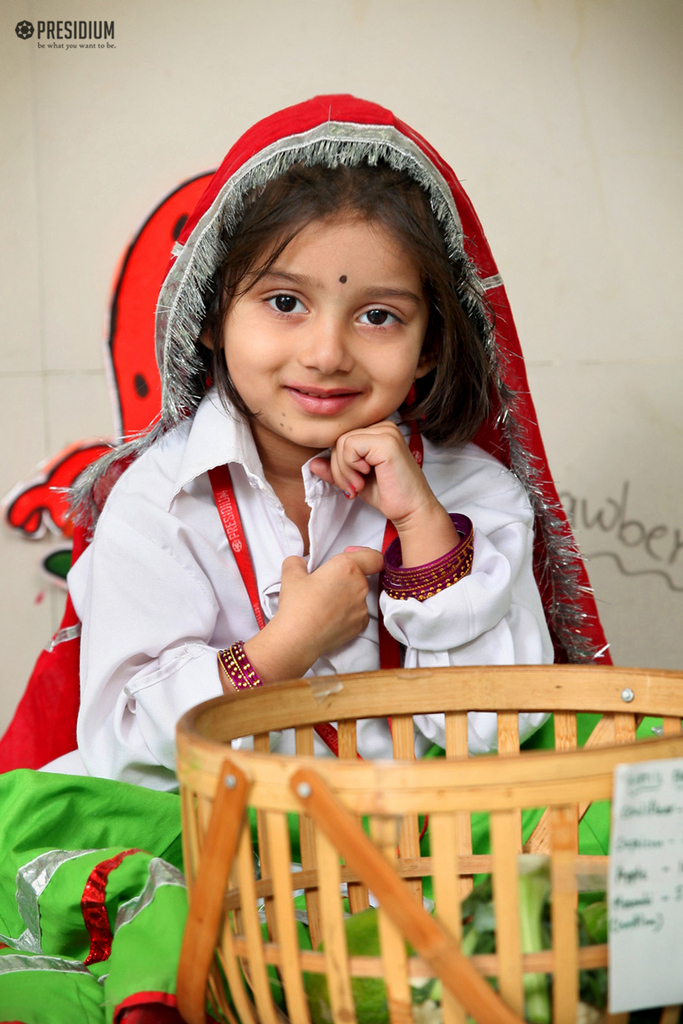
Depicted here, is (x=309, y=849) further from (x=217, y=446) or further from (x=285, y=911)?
(x=217, y=446)

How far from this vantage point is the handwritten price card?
1.21ft

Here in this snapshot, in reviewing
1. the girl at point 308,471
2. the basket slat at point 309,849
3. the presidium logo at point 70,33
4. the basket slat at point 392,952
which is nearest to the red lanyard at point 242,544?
the girl at point 308,471

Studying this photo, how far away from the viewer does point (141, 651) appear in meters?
0.75

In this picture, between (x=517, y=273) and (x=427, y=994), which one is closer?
(x=427, y=994)

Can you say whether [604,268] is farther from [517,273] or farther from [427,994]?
[427,994]

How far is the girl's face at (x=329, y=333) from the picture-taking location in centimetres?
74

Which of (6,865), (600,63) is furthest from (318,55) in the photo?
(6,865)

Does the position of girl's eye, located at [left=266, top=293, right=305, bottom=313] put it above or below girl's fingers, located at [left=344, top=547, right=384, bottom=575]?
above

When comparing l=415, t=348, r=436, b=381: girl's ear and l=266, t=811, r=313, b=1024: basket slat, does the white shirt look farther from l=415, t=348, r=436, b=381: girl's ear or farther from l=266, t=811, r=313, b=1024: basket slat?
l=266, t=811, r=313, b=1024: basket slat

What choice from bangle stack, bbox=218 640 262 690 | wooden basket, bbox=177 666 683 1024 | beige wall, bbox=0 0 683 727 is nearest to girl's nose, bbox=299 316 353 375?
bangle stack, bbox=218 640 262 690

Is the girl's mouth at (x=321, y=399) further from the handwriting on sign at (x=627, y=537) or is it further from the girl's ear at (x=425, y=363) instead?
the handwriting on sign at (x=627, y=537)

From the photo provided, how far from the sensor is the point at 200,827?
42 cm

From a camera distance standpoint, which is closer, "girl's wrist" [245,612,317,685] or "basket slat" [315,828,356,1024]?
"basket slat" [315,828,356,1024]

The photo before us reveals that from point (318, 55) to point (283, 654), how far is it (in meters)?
1.31
